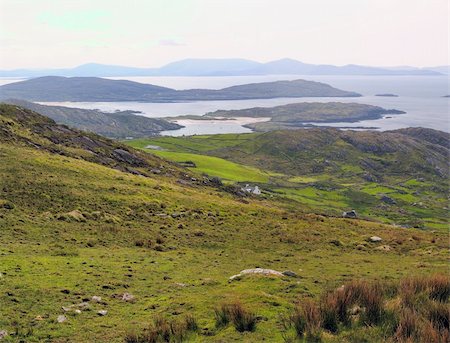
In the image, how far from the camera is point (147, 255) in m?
29.1

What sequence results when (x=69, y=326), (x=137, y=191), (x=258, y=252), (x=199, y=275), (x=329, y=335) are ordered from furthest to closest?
(x=137, y=191) → (x=258, y=252) → (x=199, y=275) → (x=69, y=326) → (x=329, y=335)

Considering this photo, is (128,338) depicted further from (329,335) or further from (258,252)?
→ (258,252)

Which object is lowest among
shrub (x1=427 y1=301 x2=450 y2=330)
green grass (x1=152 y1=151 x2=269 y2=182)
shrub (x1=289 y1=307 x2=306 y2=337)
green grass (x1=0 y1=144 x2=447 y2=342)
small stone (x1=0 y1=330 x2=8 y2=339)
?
green grass (x1=152 y1=151 x2=269 y2=182)

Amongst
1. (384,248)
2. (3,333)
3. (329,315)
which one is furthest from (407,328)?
(384,248)

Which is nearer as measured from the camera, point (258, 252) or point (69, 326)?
point (69, 326)

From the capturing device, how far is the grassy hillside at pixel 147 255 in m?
17.1

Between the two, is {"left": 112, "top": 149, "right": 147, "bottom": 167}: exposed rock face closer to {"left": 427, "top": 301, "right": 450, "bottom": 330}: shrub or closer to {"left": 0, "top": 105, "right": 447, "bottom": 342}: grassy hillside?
{"left": 0, "top": 105, "right": 447, "bottom": 342}: grassy hillside

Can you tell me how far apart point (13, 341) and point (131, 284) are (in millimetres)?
8201

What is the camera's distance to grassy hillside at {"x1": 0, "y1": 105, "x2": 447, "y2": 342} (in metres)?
17.1

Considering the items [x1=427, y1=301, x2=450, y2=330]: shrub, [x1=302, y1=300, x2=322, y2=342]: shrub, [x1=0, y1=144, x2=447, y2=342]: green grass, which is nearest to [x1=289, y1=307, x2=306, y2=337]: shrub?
[x1=302, y1=300, x2=322, y2=342]: shrub

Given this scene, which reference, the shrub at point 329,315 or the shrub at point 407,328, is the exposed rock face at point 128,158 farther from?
the shrub at point 407,328


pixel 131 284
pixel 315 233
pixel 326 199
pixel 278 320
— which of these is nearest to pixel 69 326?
pixel 131 284

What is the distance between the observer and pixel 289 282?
22938 mm

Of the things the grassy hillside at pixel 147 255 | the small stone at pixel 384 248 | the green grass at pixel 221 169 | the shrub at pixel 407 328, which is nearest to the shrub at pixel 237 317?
the grassy hillside at pixel 147 255
